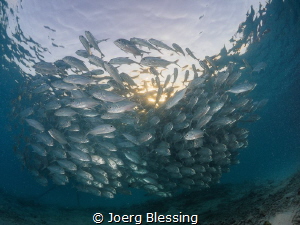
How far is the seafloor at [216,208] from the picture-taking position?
5797 millimetres

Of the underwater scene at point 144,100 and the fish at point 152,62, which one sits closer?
the fish at point 152,62

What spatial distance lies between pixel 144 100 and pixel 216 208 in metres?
7.04

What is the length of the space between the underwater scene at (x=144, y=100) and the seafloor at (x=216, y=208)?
0.13m

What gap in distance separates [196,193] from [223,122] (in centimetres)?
883

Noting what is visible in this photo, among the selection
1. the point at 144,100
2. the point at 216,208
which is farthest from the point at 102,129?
the point at 216,208

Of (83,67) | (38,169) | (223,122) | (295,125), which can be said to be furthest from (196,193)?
(295,125)

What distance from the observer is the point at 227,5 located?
1112 cm

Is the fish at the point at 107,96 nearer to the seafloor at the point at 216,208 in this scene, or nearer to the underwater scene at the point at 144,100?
→ the underwater scene at the point at 144,100

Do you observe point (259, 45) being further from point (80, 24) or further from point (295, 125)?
point (295, 125)

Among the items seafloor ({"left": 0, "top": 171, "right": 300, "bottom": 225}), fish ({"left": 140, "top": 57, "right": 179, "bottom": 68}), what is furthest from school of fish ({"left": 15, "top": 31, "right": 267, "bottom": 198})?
seafloor ({"left": 0, "top": 171, "right": 300, "bottom": 225})

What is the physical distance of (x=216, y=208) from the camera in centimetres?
1045

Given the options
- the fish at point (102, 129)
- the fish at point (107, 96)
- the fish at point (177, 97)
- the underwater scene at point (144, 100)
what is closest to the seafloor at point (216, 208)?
the underwater scene at point (144, 100)

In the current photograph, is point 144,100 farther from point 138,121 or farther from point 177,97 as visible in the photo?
point 177,97

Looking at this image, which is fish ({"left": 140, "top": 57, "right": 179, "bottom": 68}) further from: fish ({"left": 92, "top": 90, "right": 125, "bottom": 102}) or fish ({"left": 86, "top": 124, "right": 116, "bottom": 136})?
fish ({"left": 86, "top": 124, "right": 116, "bottom": 136})
